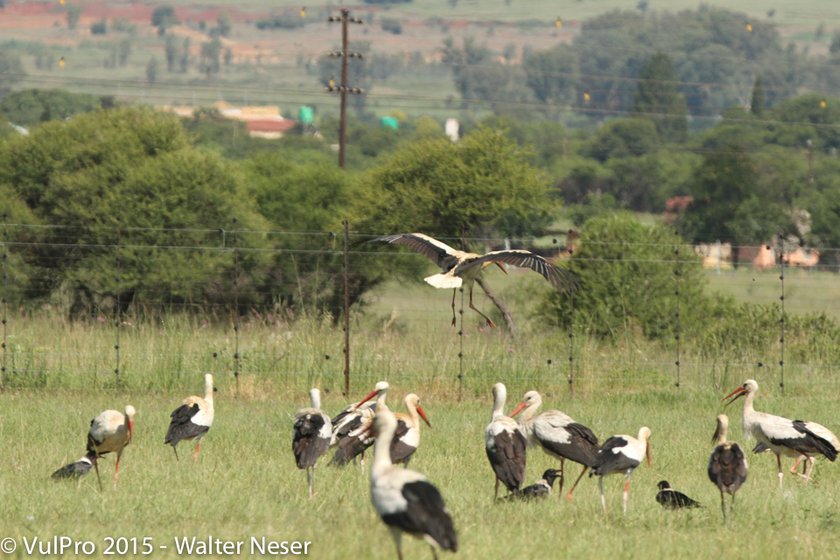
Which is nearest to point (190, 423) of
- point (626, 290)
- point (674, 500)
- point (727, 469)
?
point (674, 500)

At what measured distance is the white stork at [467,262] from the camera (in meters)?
16.6

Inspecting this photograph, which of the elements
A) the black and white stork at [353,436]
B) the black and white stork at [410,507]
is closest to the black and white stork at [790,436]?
the black and white stork at [353,436]

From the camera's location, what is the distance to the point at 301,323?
24031mm

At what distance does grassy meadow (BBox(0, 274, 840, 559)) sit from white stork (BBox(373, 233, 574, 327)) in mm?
1848

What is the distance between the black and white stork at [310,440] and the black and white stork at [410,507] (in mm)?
3324

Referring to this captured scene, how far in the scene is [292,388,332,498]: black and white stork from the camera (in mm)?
13266

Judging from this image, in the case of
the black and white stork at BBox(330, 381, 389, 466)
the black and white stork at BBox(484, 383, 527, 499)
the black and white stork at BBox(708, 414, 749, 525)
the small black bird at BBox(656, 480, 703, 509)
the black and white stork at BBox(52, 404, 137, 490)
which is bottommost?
the black and white stork at BBox(330, 381, 389, 466)

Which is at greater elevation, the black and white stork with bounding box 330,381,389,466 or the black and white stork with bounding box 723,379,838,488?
the black and white stork with bounding box 723,379,838,488

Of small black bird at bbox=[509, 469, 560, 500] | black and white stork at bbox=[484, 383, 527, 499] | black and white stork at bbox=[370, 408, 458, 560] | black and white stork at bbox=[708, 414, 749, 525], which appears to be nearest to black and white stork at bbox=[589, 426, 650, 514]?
small black bird at bbox=[509, 469, 560, 500]

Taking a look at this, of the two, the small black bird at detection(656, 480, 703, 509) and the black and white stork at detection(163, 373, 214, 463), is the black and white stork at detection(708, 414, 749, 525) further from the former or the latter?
the black and white stork at detection(163, 373, 214, 463)

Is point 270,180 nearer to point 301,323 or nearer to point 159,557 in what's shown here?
point 301,323

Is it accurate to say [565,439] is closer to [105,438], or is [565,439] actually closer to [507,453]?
[507,453]

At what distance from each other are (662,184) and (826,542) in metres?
104

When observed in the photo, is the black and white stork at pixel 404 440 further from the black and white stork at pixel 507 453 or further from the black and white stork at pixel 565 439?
the black and white stork at pixel 565 439
